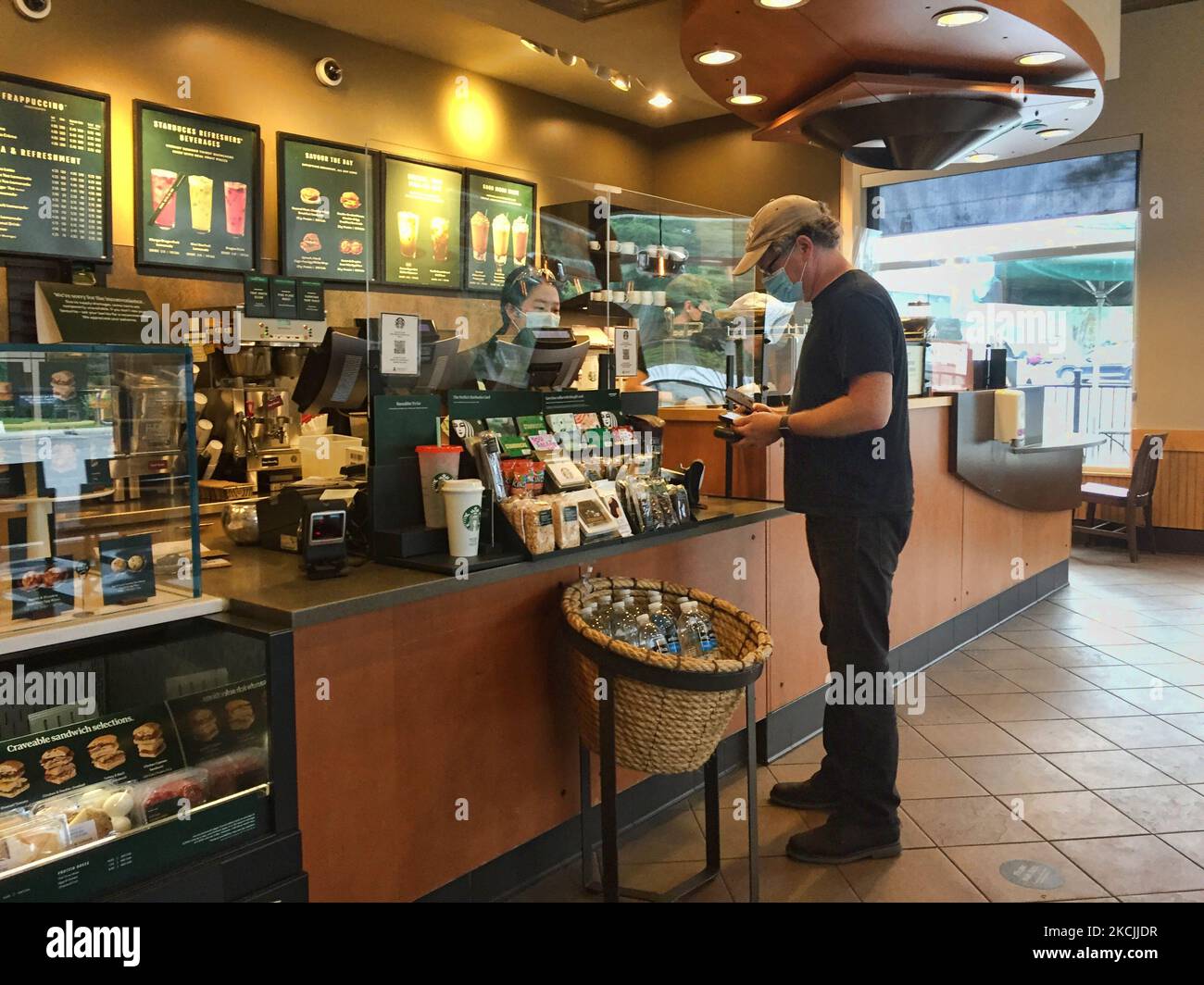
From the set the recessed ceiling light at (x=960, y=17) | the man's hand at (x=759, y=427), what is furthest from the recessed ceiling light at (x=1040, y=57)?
the man's hand at (x=759, y=427)

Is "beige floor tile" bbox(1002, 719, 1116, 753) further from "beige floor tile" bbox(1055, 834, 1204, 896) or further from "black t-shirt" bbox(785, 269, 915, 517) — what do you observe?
"black t-shirt" bbox(785, 269, 915, 517)

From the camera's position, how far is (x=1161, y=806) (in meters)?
3.24

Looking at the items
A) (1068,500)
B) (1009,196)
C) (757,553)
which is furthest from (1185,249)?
(757,553)

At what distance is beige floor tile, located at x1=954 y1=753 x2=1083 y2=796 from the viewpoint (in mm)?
3430

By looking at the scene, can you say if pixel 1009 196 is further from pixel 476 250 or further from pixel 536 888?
pixel 536 888

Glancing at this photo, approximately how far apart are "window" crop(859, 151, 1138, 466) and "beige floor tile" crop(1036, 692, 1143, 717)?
446 centimetres

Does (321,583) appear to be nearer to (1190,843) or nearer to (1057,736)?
(1190,843)

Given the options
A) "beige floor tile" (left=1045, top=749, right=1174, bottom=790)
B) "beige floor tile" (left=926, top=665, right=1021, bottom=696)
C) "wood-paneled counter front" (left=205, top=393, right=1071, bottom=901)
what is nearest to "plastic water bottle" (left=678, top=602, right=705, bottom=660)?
"wood-paneled counter front" (left=205, top=393, right=1071, bottom=901)

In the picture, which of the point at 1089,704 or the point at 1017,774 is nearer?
the point at 1017,774

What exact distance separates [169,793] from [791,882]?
170cm

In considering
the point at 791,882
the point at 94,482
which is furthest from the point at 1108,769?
the point at 94,482

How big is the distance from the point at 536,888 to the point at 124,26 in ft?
14.7

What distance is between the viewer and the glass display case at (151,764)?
1793 millimetres

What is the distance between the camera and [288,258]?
5520 mm
